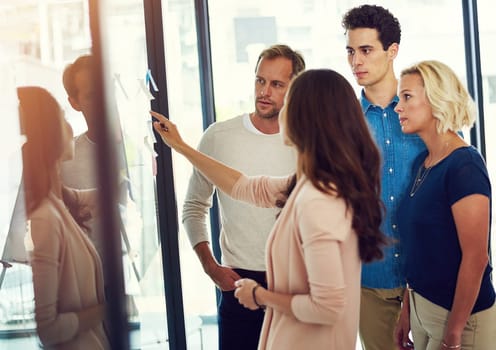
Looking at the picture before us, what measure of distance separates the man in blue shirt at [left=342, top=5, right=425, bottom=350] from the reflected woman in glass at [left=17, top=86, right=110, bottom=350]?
1093 millimetres

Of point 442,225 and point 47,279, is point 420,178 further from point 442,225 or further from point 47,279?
point 47,279

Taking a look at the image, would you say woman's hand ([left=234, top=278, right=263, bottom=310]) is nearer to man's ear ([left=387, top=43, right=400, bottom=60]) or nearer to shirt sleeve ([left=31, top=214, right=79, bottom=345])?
shirt sleeve ([left=31, top=214, right=79, bottom=345])

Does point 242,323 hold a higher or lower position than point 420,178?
lower

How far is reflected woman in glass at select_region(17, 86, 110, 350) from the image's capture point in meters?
1.39

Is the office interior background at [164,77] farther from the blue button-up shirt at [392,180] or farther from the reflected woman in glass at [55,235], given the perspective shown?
the blue button-up shirt at [392,180]

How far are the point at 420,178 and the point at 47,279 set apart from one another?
1.12 metres

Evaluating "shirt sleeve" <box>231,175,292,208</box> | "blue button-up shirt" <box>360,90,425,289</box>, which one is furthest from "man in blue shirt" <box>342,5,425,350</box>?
"shirt sleeve" <box>231,175,292,208</box>

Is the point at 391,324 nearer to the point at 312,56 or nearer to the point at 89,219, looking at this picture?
the point at 89,219

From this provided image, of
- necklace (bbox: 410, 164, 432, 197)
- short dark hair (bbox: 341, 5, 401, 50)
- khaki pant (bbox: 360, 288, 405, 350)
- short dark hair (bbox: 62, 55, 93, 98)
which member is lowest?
khaki pant (bbox: 360, 288, 405, 350)

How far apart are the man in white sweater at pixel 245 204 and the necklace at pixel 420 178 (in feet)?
1.43

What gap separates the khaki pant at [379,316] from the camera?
7.69 feet

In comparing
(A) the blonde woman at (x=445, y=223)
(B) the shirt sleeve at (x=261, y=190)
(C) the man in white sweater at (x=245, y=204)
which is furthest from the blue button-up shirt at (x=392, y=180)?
(B) the shirt sleeve at (x=261, y=190)

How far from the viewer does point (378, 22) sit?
247 cm

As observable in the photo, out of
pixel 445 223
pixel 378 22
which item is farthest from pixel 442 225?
pixel 378 22
